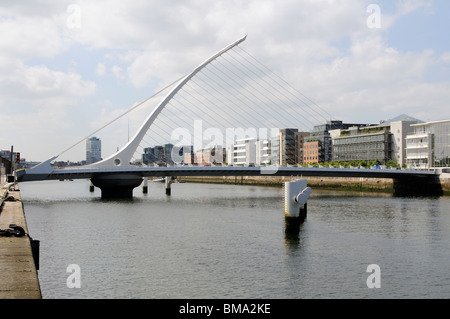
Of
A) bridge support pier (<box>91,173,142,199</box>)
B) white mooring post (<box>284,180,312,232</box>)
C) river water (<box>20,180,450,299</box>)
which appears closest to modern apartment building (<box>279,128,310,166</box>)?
bridge support pier (<box>91,173,142,199</box>)

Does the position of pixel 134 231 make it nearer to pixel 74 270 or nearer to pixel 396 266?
pixel 74 270

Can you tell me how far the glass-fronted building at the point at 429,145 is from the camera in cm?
8475

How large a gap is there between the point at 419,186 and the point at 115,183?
43397 mm

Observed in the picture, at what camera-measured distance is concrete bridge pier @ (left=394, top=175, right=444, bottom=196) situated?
6869 centimetres

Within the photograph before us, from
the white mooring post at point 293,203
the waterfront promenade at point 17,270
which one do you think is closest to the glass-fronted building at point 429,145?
the white mooring post at point 293,203

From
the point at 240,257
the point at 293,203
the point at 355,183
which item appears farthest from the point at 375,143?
the point at 240,257

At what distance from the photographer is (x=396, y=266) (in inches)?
695

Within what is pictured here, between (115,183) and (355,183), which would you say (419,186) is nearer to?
(355,183)

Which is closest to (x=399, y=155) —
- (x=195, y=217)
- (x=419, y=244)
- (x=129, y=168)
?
(x=129, y=168)

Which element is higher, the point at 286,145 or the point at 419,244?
the point at 286,145

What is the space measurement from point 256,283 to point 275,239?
9.23m

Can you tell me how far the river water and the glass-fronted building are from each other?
56426 millimetres

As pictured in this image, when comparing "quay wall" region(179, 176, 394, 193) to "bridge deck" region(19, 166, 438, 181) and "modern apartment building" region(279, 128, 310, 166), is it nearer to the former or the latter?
"bridge deck" region(19, 166, 438, 181)
